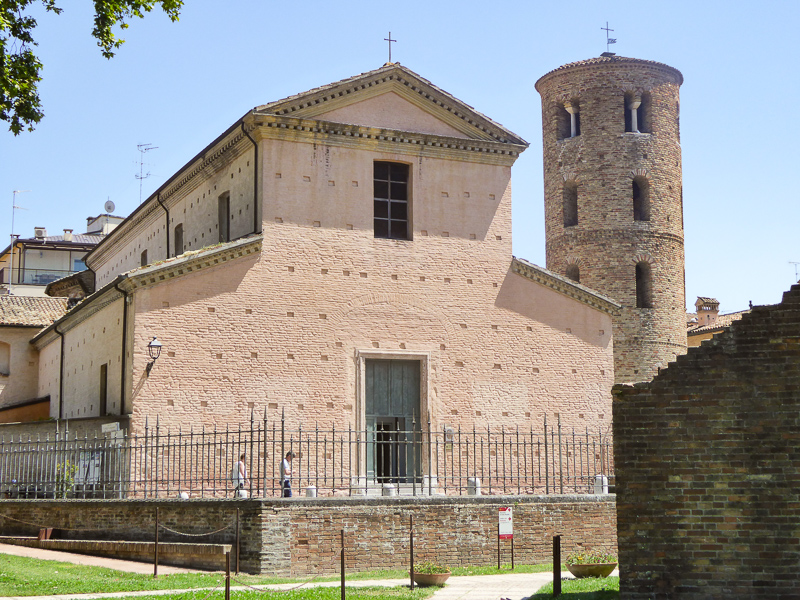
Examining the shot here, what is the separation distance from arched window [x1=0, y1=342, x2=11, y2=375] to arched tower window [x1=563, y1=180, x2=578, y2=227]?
19.8 meters

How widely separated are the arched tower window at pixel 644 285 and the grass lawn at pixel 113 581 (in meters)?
19.1

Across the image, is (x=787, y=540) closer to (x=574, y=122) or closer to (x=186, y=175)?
(x=186, y=175)

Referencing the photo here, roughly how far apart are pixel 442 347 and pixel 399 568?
741 centimetres

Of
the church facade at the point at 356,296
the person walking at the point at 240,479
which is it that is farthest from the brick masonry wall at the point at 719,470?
the church facade at the point at 356,296

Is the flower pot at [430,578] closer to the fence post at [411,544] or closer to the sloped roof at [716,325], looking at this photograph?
the fence post at [411,544]

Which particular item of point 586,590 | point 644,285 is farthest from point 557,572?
point 644,285

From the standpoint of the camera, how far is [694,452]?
37.7ft

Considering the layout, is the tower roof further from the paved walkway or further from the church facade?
the paved walkway

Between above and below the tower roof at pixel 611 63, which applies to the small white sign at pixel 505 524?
below

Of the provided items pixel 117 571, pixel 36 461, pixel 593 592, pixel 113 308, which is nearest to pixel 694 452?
pixel 593 592

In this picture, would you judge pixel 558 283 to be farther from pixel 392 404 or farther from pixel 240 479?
pixel 240 479

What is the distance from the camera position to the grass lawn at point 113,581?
46.3ft

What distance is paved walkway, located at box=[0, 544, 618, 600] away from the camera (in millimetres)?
14055

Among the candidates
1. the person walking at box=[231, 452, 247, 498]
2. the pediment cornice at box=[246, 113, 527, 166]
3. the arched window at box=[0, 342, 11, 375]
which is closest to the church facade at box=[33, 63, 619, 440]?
the pediment cornice at box=[246, 113, 527, 166]
